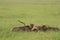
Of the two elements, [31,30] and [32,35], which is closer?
[32,35]

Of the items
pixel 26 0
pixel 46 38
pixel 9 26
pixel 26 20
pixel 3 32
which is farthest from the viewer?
pixel 26 0

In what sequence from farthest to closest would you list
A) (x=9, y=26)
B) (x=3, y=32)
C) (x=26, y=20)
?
(x=26, y=20), (x=9, y=26), (x=3, y=32)

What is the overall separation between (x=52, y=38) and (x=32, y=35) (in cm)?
82

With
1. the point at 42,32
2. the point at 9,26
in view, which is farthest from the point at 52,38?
the point at 9,26

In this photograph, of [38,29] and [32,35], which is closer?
[32,35]

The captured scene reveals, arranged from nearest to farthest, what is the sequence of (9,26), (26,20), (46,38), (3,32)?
(46,38) → (3,32) → (9,26) → (26,20)

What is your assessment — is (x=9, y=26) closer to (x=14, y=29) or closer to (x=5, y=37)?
(x=14, y=29)

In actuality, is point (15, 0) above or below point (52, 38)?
below

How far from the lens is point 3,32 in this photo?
10.9 meters

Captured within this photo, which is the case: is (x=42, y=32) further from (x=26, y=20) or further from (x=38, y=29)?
(x=26, y=20)

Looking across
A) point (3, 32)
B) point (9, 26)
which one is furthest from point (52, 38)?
point (9, 26)

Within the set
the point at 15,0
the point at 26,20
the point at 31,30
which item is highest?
the point at 31,30

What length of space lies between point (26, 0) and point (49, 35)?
49.0 ft

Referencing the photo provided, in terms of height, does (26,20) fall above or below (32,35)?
below
